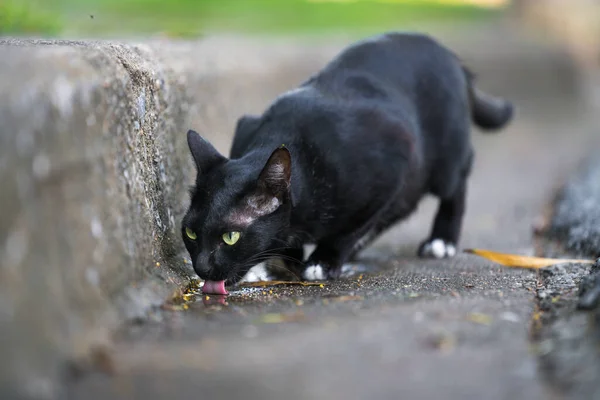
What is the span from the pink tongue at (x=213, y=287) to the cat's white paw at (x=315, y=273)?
0.60m

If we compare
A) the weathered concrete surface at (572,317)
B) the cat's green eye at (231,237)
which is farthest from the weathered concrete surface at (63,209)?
the weathered concrete surface at (572,317)

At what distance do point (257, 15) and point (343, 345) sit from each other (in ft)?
26.7

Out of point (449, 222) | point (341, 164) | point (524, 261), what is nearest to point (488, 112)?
point (449, 222)

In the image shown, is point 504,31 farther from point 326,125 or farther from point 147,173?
point 147,173

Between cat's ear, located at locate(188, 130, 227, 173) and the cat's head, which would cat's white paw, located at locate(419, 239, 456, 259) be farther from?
cat's ear, located at locate(188, 130, 227, 173)

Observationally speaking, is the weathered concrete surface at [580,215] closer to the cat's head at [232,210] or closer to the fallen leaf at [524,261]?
the fallen leaf at [524,261]

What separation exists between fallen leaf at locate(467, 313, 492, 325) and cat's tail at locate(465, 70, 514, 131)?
2.55 metres

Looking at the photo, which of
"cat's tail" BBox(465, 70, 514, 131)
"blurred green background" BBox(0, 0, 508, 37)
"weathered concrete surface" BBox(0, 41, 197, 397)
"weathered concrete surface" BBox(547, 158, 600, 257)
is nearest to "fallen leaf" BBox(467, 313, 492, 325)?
"weathered concrete surface" BBox(0, 41, 197, 397)

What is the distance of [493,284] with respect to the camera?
313 centimetres

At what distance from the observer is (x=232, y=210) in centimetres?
314

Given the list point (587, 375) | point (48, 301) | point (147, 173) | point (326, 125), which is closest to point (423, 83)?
point (326, 125)

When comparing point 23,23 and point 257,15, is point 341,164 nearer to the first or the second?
point 23,23

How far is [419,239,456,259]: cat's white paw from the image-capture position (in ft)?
14.4

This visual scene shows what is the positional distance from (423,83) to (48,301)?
271 cm
